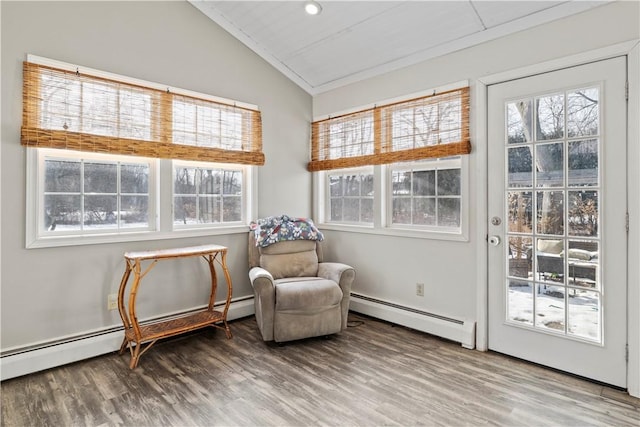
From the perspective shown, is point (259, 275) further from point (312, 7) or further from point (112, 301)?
point (312, 7)

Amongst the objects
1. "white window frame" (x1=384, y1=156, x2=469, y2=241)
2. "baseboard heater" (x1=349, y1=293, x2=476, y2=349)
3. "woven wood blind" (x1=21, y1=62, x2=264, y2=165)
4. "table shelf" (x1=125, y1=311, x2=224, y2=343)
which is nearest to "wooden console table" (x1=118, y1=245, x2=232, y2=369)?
"table shelf" (x1=125, y1=311, x2=224, y2=343)

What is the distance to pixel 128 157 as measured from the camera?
2811 millimetres

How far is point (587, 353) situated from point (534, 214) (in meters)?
0.94

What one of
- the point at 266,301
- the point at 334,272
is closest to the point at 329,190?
the point at 334,272

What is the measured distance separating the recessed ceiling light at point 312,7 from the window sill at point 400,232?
1.99 meters

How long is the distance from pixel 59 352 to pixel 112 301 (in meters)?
0.44

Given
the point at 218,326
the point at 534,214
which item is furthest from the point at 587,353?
the point at 218,326

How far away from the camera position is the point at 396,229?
327 centimetres

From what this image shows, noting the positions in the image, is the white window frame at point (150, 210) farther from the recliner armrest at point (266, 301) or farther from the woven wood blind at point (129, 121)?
the recliner armrest at point (266, 301)

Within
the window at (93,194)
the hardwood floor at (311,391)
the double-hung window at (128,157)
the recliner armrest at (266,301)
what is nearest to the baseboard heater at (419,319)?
the hardwood floor at (311,391)

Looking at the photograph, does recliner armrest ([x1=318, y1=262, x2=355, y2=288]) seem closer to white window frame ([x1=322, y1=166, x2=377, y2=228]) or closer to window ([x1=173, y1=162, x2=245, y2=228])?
white window frame ([x1=322, y1=166, x2=377, y2=228])

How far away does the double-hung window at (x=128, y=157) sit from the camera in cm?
241

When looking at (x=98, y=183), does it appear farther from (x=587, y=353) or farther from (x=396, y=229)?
(x=587, y=353)

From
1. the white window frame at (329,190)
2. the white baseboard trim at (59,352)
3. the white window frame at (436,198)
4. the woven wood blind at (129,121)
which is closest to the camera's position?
the white baseboard trim at (59,352)
